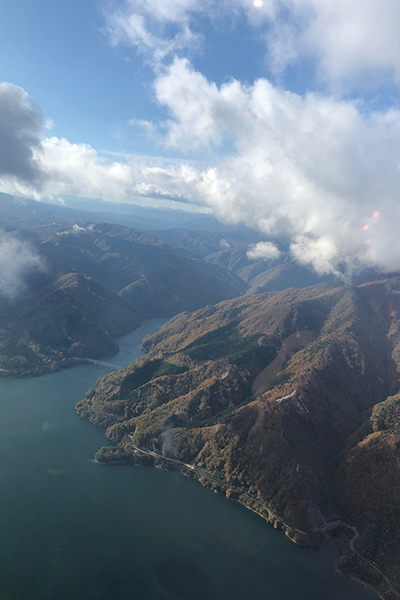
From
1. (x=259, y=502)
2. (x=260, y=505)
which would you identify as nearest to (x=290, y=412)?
(x=259, y=502)

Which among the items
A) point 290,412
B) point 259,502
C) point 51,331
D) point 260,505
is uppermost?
point 290,412

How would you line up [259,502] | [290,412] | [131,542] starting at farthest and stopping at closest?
[290,412], [259,502], [131,542]

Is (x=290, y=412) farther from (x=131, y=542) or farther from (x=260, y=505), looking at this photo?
(x=131, y=542)

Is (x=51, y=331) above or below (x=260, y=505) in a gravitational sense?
above

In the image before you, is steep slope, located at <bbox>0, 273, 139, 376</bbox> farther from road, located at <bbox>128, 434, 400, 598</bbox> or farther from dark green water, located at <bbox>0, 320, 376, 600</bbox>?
road, located at <bbox>128, 434, 400, 598</bbox>

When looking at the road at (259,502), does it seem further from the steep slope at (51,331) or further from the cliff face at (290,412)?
the steep slope at (51,331)

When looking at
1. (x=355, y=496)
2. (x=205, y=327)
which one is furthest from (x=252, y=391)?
(x=205, y=327)

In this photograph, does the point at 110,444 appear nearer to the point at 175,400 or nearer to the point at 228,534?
the point at 175,400
